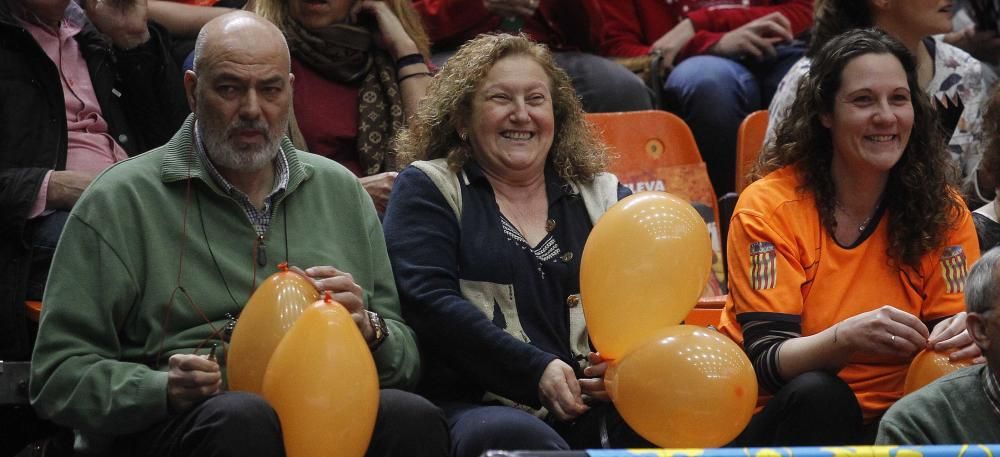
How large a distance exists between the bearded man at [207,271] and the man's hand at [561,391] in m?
0.24

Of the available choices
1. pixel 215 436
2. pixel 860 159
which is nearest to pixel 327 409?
pixel 215 436

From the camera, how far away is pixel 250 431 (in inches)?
90.0

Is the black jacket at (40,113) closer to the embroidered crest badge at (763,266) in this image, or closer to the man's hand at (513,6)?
the man's hand at (513,6)

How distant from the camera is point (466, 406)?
2.77 m

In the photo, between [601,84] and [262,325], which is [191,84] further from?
[601,84]

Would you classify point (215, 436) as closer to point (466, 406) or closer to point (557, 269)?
point (466, 406)

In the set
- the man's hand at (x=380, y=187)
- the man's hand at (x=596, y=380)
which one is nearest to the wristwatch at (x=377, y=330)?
the man's hand at (x=596, y=380)

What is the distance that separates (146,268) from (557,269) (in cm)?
86

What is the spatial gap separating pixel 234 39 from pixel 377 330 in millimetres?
A: 640

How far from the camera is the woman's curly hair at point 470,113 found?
306cm

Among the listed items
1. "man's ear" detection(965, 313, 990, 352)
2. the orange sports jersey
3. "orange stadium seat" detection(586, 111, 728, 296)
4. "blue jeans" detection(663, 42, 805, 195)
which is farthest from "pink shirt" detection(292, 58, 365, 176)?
"man's ear" detection(965, 313, 990, 352)

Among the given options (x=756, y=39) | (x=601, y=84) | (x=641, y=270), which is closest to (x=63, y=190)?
(x=641, y=270)

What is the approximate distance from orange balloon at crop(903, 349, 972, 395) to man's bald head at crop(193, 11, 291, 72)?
1388mm

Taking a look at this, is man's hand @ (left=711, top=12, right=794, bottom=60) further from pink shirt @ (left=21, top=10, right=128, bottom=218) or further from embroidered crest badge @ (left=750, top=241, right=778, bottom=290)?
pink shirt @ (left=21, top=10, right=128, bottom=218)
